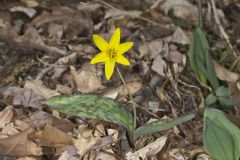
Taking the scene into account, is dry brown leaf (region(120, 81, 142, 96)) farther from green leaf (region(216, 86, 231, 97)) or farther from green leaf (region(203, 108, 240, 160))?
green leaf (region(203, 108, 240, 160))

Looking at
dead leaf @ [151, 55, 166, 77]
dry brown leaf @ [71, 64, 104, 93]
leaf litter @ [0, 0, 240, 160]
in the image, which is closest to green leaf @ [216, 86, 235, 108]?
leaf litter @ [0, 0, 240, 160]

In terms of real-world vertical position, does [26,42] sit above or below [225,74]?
above

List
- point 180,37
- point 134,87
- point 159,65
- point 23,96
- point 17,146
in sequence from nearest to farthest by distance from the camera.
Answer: point 17,146
point 23,96
point 134,87
point 159,65
point 180,37

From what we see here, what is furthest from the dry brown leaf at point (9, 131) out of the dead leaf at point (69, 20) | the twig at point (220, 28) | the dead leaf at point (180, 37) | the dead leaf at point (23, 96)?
the twig at point (220, 28)

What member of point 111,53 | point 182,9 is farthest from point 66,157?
point 182,9

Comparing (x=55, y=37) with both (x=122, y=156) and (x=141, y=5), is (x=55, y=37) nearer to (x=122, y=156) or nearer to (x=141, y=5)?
(x=141, y=5)

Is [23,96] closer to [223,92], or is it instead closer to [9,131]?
[9,131]

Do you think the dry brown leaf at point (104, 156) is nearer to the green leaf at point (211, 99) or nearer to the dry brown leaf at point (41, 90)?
the dry brown leaf at point (41, 90)
